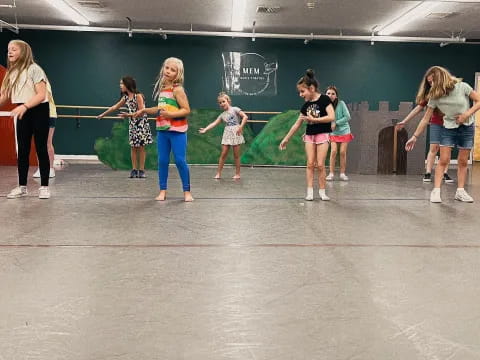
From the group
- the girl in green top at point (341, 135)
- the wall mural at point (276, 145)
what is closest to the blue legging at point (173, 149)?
the girl in green top at point (341, 135)

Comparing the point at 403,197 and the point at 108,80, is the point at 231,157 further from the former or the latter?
the point at 403,197

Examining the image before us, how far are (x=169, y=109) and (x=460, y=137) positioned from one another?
2.61 meters

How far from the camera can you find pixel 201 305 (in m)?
1.97

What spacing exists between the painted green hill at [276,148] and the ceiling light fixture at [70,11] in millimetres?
4141

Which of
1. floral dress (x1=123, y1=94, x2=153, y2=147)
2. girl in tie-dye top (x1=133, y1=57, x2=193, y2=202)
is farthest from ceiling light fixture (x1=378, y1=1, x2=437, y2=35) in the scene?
girl in tie-dye top (x1=133, y1=57, x2=193, y2=202)

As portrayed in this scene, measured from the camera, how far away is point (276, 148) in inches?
380

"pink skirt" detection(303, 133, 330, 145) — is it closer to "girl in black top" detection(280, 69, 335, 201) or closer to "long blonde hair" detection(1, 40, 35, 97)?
"girl in black top" detection(280, 69, 335, 201)

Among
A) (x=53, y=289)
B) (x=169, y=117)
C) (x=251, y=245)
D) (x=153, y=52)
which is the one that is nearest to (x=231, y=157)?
(x=153, y=52)

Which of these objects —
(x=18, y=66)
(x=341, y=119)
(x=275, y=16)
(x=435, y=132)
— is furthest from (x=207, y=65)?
(x=18, y=66)

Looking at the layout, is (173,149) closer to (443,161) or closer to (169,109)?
(169,109)

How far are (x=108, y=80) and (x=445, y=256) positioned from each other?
10.1m

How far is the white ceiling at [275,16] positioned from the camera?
884cm

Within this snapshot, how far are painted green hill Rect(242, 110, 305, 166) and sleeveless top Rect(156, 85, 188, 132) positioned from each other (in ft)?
16.2

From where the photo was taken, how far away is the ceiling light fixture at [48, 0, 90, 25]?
9078 millimetres
